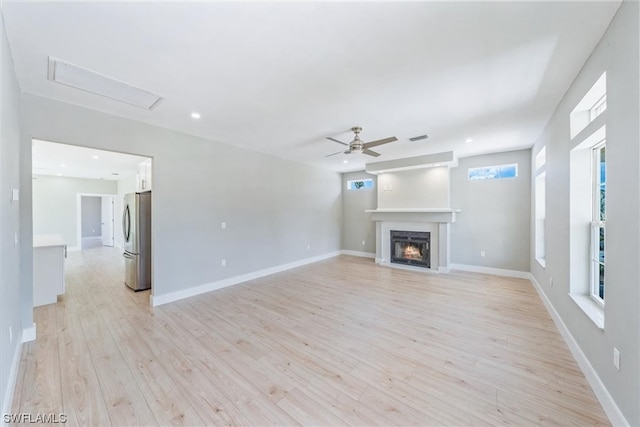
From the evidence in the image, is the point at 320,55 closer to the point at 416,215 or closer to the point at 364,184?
the point at 416,215

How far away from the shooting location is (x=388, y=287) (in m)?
4.54

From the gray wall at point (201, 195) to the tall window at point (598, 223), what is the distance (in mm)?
4857

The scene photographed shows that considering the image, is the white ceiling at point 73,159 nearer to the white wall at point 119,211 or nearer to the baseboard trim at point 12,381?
the white wall at point 119,211

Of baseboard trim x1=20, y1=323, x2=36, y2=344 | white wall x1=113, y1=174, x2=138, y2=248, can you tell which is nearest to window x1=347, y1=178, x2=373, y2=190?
baseboard trim x1=20, y1=323, x2=36, y2=344

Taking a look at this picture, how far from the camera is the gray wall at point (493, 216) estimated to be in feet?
16.6

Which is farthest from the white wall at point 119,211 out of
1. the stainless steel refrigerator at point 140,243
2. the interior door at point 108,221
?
the stainless steel refrigerator at point 140,243

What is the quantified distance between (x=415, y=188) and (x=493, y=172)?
1.63 metres

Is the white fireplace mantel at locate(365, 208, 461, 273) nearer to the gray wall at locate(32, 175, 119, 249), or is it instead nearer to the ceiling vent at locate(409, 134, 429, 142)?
the ceiling vent at locate(409, 134, 429, 142)

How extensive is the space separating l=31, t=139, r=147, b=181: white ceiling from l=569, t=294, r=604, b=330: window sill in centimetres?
645

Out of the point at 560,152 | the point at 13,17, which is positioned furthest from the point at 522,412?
the point at 13,17

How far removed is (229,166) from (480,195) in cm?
542

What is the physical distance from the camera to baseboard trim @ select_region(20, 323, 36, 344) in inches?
103

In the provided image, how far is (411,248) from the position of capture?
6242 millimetres

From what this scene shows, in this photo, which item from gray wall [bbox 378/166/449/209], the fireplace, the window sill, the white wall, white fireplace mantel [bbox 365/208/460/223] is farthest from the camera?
the white wall
